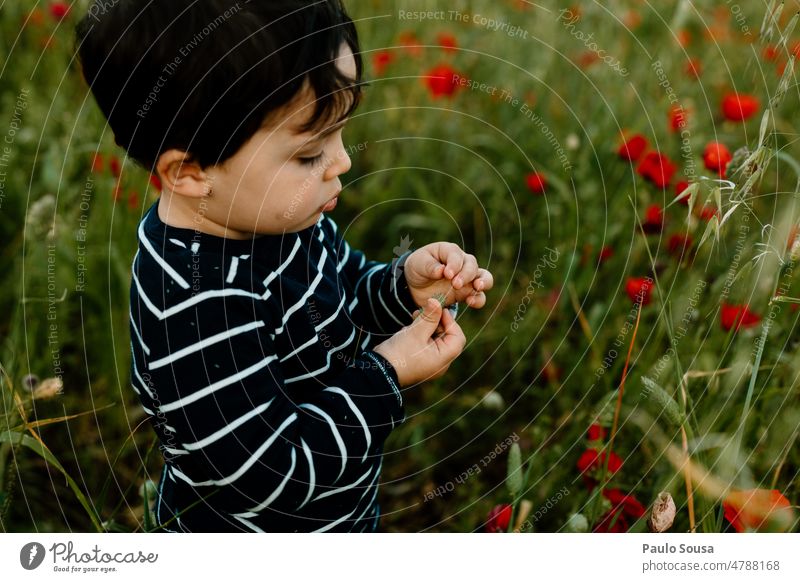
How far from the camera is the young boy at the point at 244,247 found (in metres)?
0.62

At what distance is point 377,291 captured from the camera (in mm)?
867

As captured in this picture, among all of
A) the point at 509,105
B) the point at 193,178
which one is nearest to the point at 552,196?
the point at 509,105

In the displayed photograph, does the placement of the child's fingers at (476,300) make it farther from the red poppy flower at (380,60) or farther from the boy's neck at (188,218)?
the red poppy flower at (380,60)

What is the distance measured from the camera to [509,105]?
1501 mm

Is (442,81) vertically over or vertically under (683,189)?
over

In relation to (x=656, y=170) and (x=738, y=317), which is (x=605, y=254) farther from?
(x=738, y=317)

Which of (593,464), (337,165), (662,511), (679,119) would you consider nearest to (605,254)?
(679,119)

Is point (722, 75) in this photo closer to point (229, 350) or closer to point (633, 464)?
point (633, 464)

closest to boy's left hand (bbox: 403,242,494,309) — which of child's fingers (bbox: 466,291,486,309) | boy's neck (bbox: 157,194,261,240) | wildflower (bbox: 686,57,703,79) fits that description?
child's fingers (bbox: 466,291,486,309)

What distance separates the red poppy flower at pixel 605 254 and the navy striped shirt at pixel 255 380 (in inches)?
17.8

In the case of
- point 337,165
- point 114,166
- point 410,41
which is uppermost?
point 410,41

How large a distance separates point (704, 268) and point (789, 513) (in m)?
0.36

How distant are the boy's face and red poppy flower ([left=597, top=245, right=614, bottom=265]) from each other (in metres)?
0.59

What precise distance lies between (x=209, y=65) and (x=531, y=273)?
Answer: 80cm
